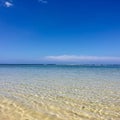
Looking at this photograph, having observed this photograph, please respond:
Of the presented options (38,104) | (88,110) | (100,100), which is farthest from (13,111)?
(100,100)

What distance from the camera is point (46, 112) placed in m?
6.21

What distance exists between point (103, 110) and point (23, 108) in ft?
10.3

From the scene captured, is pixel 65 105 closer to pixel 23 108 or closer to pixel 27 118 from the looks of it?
pixel 23 108

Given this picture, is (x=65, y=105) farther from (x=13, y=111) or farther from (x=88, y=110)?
(x=13, y=111)

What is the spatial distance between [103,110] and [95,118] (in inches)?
42.6

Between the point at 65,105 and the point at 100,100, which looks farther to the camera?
the point at 100,100

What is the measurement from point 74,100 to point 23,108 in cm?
269

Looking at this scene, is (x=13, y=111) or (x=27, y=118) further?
(x=13, y=111)

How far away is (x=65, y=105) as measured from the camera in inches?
287

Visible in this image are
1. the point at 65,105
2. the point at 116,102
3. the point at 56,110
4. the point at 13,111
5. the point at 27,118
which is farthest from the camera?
the point at 116,102

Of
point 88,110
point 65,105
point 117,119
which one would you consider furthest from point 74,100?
point 117,119

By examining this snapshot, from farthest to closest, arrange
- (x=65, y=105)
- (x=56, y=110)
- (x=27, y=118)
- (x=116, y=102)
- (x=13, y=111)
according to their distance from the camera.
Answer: (x=116, y=102)
(x=65, y=105)
(x=56, y=110)
(x=13, y=111)
(x=27, y=118)

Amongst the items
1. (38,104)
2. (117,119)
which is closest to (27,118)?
(38,104)

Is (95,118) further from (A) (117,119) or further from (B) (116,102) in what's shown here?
(B) (116,102)
